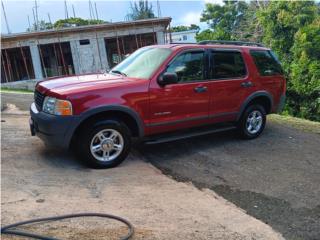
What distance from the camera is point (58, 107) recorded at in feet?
17.9

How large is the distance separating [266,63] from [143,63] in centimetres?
258

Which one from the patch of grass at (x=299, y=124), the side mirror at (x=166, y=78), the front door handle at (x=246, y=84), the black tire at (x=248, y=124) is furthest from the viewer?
the patch of grass at (x=299, y=124)

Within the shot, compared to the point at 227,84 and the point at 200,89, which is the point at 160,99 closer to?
the point at 200,89

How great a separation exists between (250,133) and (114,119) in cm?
293

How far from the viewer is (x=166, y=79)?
240 inches

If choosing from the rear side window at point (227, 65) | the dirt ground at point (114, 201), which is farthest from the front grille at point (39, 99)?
the rear side window at point (227, 65)

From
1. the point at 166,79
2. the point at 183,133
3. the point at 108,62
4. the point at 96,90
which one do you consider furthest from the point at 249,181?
the point at 108,62

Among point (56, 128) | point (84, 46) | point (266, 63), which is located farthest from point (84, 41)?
point (56, 128)

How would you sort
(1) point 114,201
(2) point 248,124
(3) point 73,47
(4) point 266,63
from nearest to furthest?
(1) point 114,201 → (2) point 248,124 → (4) point 266,63 → (3) point 73,47

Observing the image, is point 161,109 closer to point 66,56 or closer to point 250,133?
point 250,133

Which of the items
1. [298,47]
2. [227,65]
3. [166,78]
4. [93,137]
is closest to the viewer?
[93,137]

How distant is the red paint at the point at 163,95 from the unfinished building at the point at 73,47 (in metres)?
17.1

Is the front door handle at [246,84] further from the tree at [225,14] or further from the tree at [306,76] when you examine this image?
the tree at [225,14]

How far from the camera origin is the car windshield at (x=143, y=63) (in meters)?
6.29
